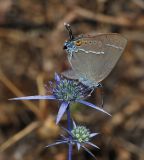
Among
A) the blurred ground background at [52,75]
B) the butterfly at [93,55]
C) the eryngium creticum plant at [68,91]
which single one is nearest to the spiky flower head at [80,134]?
the eryngium creticum plant at [68,91]

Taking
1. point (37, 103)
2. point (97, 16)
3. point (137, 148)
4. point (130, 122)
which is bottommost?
point (137, 148)

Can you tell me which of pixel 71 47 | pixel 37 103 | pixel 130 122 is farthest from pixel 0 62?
pixel 71 47

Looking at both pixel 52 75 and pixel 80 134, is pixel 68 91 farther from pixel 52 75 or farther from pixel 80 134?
pixel 52 75

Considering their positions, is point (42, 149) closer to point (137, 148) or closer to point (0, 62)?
point (137, 148)

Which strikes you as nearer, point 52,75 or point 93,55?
point 93,55

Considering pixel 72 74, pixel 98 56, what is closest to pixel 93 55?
pixel 98 56

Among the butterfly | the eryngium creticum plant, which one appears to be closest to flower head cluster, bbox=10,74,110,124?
the eryngium creticum plant
